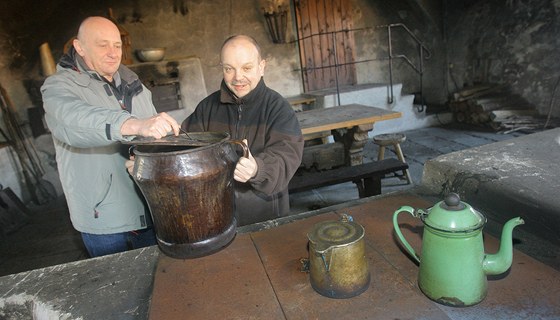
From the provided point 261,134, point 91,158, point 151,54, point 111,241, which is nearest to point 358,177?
point 261,134

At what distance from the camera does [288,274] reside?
4.18 ft

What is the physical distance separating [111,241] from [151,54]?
15.8 ft

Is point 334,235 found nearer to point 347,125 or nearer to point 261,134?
point 261,134

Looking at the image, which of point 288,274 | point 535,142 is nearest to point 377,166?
point 535,142

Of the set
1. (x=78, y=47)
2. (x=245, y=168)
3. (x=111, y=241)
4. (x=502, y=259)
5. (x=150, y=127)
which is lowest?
(x=111, y=241)

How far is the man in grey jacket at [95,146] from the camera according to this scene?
5.18 ft

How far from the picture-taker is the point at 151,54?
6000mm

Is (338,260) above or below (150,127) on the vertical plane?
below

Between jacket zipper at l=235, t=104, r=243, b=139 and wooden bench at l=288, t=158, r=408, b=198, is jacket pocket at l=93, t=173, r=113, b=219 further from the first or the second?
wooden bench at l=288, t=158, r=408, b=198

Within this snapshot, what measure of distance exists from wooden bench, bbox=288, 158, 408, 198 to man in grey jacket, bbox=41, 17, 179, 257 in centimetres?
168

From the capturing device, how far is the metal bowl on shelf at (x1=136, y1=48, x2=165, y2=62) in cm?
597

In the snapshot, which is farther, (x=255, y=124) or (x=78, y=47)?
(x=255, y=124)

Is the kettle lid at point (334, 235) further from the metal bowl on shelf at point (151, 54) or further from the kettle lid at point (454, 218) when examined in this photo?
the metal bowl on shelf at point (151, 54)

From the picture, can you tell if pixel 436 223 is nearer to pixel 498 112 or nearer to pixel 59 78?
pixel 59 78
